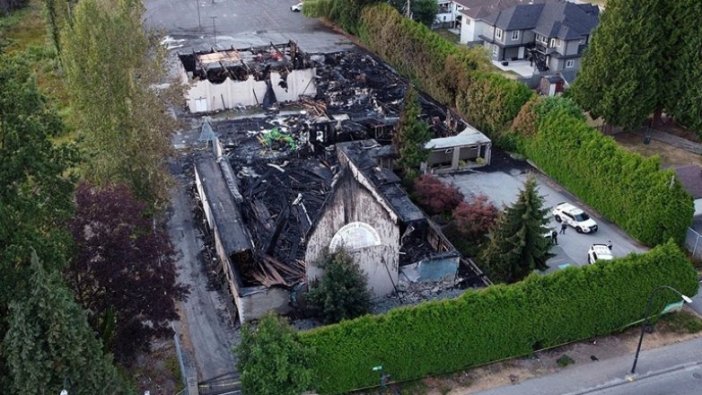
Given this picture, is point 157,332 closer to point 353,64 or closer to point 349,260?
point 349,260

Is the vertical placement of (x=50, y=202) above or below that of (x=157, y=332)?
above

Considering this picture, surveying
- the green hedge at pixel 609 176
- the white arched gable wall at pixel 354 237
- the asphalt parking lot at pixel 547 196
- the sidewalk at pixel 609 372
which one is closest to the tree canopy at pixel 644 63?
the green hedge at pixel 609 176

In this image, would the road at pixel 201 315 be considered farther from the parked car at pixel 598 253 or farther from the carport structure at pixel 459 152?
the parked car at pixel 598 253

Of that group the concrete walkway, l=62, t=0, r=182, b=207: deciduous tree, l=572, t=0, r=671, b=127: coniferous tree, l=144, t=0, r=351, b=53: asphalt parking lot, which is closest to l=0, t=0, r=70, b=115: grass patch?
l=144, t=0, r=351, b=53: asphalt parking lot

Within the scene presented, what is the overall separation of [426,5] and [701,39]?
30865mm

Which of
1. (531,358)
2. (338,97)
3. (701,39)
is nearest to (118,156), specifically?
(531,358)

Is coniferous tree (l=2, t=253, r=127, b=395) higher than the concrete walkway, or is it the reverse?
coniferous tree (l=2, t=253, r=127, b=395)

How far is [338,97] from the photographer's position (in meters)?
52.5

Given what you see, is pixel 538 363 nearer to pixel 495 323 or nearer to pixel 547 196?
pixel 495 323

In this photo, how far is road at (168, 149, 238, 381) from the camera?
27781 millimetres

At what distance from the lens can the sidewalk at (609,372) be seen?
1041 inches

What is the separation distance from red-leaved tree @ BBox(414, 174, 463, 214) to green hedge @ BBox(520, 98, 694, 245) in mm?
6888

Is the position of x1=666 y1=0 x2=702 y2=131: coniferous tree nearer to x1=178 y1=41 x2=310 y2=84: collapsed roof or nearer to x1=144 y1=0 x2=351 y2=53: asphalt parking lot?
x1=178 y1=41 x2=310 y2=84: collapsed roof

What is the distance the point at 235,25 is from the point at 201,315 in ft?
153
